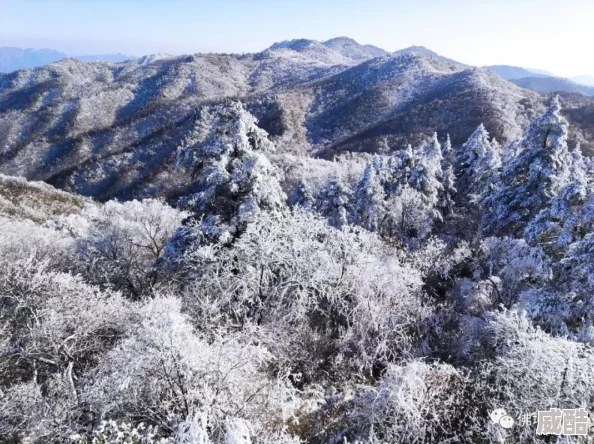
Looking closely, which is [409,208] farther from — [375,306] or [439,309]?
[375,306]

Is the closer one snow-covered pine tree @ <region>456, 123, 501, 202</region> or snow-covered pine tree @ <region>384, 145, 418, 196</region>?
snow-covered pine tree @ <region>384, 145, 418, 196</region>

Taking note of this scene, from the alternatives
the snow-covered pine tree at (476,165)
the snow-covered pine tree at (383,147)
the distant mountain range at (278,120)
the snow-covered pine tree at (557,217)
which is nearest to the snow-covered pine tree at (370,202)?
the snow-covered pine tree at (476,165)

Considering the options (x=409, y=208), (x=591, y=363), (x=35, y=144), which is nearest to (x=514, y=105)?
(x=409, y=208)

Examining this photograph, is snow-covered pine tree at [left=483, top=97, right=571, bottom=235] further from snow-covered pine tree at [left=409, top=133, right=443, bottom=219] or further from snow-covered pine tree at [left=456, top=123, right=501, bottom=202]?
snow-covered pine tree at [left=456, top=123, right=501, bottom=202]

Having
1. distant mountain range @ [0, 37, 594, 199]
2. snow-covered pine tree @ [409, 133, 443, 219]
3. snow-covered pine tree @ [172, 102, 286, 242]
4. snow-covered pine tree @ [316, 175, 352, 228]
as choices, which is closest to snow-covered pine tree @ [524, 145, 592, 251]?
snow-covered pine tree @ [172, 102, 286, 242]

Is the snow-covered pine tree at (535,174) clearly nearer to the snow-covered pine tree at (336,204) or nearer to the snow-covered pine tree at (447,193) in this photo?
the snow-covered pine tree at (336,204)

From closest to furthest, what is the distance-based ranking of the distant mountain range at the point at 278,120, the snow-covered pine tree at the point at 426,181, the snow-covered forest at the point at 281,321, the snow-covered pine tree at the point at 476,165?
the snow-covered forest at the point at 281,321 → the snow-covered pine tree at the point at 426,181 → the snow-covered pine tree at the point at 476,165 → the distant mountain range at the point at 278,120
